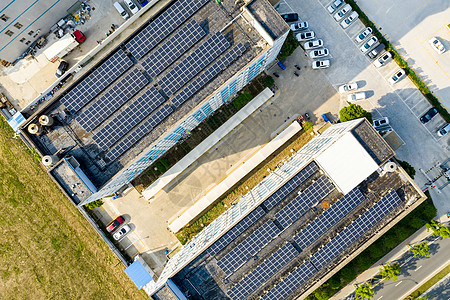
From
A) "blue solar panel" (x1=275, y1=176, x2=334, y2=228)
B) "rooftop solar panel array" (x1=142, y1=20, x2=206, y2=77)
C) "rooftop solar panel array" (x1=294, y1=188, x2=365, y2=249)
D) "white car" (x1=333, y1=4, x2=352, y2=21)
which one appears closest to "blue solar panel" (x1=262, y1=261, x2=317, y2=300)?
"rooftop solar panel array" (x1=294, y1=188, x2=365, y2=249)

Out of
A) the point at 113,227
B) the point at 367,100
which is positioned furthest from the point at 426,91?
the point at 113,227

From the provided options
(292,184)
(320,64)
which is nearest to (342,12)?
(320,64)

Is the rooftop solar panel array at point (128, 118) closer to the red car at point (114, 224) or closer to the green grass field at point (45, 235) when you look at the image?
the red car at point (114, 224)

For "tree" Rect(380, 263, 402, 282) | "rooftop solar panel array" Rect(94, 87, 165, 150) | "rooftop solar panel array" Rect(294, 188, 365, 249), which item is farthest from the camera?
"tree" Rect(380, 263, 402, 282)

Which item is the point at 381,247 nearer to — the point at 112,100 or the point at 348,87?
the point at 348,87

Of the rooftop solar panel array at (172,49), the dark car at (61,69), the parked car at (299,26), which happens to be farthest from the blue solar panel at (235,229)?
the dark car at (61,69)

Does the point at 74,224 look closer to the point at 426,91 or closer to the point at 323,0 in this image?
the point at 323,0

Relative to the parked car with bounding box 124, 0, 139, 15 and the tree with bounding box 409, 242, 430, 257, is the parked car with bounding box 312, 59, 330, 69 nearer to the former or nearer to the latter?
the parked car with bounding box 124, 0, 139, 15
